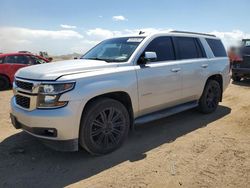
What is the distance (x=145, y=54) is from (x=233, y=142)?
2.19 metres

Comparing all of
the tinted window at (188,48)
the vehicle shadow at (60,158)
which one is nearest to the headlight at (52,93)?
the vehicle shadow at (60,158)

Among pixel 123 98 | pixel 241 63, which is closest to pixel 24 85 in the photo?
pixel 123 98

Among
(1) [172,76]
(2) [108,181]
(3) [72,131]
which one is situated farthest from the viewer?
(1) [172,76]

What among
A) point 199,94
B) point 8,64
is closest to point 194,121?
point 199,94

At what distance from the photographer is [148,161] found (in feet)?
13.8

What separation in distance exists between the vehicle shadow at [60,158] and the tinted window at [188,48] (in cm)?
152

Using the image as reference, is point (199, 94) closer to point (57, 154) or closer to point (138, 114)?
point (138, 114)

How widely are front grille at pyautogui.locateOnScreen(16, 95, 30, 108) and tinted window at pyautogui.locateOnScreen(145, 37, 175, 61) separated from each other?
7.35ft

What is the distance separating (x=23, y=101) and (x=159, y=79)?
235 cm

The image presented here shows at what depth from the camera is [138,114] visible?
495cm

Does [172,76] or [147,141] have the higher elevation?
[172,76]

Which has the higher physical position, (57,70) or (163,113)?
(57,70)

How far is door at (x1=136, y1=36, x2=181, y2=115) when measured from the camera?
486cm

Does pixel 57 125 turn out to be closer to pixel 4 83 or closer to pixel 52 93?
pixel 52 93
